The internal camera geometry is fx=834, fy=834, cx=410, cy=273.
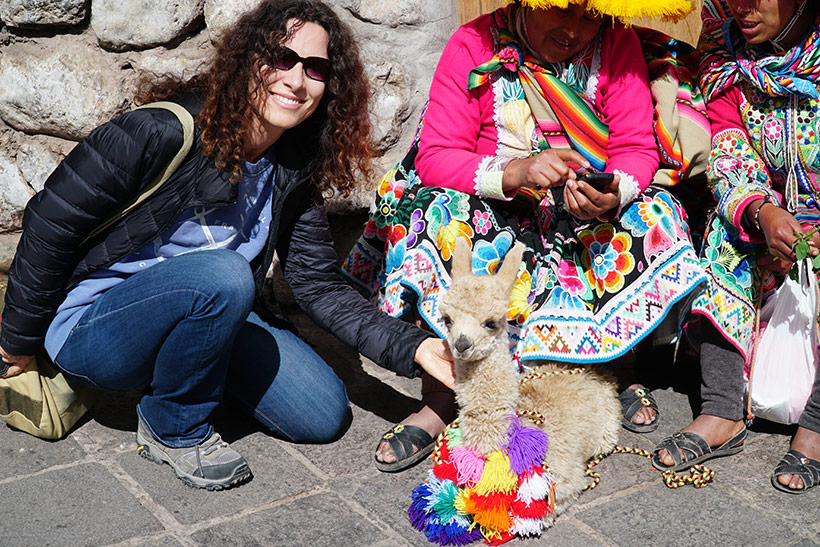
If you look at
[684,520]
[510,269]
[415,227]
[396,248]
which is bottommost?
[684,520]

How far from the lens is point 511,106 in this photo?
3.06m

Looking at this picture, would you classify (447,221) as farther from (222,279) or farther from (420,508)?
(420,508)

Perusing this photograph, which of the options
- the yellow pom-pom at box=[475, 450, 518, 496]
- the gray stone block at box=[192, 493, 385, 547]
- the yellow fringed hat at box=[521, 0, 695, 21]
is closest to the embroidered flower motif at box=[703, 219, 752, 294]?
the yellow fringed hat at box=[521, 0, 695, 21]

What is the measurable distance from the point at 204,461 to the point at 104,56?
1871 mm

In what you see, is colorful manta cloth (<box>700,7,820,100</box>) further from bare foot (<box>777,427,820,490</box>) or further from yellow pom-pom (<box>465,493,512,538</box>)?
yellow pom-pom (<box>465,493,512,538</box>)

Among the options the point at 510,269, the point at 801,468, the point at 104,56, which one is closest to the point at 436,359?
the point at 510,269

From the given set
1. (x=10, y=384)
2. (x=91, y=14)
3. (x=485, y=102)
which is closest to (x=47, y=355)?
(x=10, y=384)

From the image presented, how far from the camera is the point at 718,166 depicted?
3.06 metres

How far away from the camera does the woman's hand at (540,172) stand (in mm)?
2740

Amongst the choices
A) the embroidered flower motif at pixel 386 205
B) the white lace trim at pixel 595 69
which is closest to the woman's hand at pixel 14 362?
the embroidered flower motif at pixel 386 205

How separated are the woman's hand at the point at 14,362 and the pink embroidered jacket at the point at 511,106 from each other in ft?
4.82

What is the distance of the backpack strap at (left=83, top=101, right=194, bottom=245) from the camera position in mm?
2543

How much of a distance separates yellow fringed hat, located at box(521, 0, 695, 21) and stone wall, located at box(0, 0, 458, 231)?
1028 mm

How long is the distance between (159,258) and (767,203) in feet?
6.74
